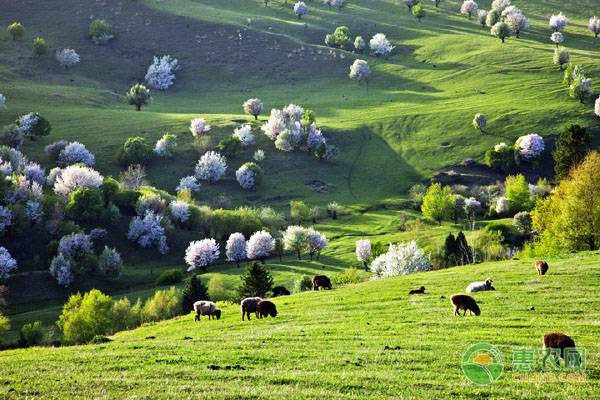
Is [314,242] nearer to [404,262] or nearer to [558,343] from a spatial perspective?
[404,262]

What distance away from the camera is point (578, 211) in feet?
220

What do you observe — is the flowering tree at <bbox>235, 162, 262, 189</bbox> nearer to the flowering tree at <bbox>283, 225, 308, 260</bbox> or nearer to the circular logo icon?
the flowering tree at <bbox>283, 225, 308, 260</bbox>

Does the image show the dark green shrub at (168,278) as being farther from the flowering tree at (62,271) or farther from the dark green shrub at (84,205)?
the dark green shrub at (84,205)

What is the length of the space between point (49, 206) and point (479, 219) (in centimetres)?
9630

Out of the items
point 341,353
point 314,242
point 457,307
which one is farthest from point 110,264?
point 341,353

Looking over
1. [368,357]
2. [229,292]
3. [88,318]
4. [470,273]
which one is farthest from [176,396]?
[229,292]

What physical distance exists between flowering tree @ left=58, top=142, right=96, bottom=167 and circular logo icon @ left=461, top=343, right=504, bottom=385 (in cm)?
15216

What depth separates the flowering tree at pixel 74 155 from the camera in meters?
163

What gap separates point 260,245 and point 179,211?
23.7 m

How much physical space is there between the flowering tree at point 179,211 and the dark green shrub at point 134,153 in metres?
32.2

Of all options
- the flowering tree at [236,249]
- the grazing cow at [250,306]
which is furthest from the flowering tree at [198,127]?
the grazing cow at [250,306]

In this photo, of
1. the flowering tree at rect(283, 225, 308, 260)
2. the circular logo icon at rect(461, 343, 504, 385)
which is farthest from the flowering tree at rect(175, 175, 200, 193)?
the circular logo icon at rect(461, 343, 504, 385)

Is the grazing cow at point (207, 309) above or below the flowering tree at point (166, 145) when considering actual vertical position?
below

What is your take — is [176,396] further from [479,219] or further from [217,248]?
[479,219]
